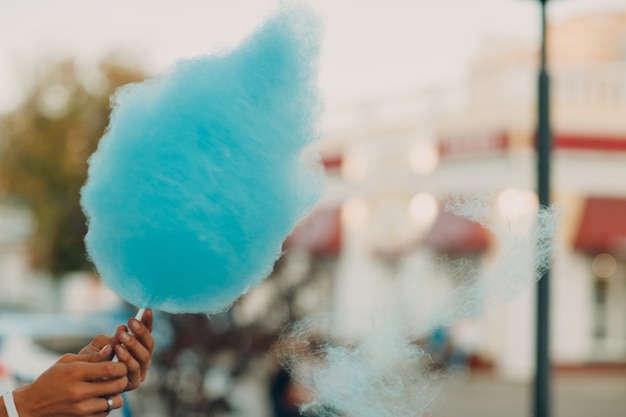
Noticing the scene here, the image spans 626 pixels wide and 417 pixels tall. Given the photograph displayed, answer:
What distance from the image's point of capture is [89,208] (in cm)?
201

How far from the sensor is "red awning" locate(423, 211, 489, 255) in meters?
16.4

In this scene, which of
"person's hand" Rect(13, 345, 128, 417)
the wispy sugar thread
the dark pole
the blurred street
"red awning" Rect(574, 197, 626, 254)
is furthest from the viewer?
"red awning" Rect(574, 197, 626, 254)

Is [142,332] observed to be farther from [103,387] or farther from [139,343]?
[103,387]

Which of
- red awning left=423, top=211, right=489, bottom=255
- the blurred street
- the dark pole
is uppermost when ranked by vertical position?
the dark pole

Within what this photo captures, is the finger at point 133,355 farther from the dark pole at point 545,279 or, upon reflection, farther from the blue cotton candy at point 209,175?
the dark pole at point 545,279

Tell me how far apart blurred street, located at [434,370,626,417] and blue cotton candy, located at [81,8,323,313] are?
386 inches

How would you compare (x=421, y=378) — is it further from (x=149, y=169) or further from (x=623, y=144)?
(x=623, y=144)

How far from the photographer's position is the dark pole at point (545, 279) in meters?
4.67

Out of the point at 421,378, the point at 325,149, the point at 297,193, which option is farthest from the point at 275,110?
the point at 325,149

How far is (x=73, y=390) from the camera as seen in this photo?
1.70 metres

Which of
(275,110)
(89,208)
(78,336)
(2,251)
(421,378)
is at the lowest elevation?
(2,251)

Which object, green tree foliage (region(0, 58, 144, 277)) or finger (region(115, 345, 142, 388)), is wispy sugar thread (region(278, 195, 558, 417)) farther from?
green tree foliage (region(0, 58, 144, 277))

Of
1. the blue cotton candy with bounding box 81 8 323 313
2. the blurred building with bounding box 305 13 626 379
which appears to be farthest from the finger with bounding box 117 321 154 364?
the blurred building with bounding box 305 13 626 379

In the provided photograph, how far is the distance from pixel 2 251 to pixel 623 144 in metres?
35.7
